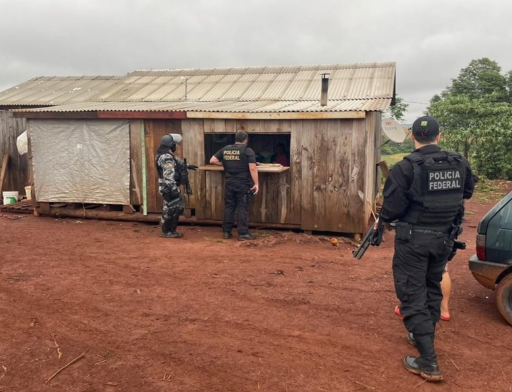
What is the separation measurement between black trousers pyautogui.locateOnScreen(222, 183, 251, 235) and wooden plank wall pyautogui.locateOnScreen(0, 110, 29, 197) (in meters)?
7.44

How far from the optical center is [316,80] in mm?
12141

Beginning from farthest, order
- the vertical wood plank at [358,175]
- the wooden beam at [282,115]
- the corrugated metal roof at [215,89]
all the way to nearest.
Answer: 1. the corrugated metal roof at [215,89]
2. the vertical wood plank at [358,175]
3. the wooden beam at [282,115]

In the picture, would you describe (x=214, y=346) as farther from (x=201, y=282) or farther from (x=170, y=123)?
(x=170, y=123)

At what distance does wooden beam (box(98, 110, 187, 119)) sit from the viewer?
29.0 ft

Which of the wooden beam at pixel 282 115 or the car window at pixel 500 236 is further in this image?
the wooden beam at pixel 282 115

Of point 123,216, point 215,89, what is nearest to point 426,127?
point 123,216

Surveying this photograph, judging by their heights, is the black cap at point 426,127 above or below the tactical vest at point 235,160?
above

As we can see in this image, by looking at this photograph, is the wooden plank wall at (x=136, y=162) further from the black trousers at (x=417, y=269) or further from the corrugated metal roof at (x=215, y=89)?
the black trousers at (x=417, y=269)

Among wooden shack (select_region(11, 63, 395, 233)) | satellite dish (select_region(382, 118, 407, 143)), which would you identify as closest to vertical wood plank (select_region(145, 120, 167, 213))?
wooden shack (select_region(11, 63, 395, 233))

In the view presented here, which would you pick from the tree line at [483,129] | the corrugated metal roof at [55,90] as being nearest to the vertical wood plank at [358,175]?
the corrugated metal roof at [55,90]

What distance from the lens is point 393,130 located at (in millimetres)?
12133

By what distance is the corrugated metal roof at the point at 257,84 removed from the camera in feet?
36.8

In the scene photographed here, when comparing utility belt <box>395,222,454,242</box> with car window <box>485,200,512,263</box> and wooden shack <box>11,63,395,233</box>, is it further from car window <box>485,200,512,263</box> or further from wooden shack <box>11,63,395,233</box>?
wooden shack <box>11,63,395,233</box>

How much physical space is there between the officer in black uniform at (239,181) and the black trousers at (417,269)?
4553 mm
